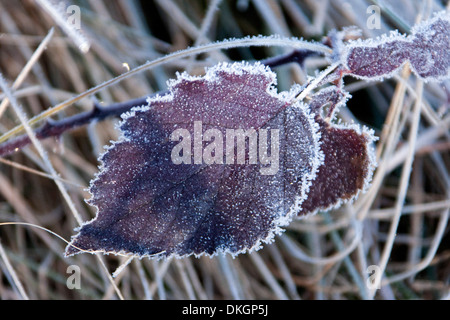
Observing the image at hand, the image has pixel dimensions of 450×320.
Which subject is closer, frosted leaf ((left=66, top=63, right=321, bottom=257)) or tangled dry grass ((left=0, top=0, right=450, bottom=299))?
frosted leaf ((left=66, top=63, right=321, bottom=257))

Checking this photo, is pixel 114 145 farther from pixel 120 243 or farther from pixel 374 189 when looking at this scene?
pixel 374 189

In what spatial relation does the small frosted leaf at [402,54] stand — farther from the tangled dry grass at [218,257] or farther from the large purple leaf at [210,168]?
the tangled dry grass at [218,257]

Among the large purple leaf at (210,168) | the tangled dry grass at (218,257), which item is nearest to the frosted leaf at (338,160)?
the large purple leaf at (210,168)

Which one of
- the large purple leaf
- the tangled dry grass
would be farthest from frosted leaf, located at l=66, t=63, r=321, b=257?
the tangled dry grass

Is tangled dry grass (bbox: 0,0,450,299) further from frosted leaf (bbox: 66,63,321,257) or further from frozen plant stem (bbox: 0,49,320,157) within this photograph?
frosted leaf (bbox: 66,63,321,257)

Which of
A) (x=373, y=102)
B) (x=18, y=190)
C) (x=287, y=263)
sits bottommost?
(x=287, y=263)

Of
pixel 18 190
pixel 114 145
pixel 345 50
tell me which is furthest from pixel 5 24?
pixel 345 50
